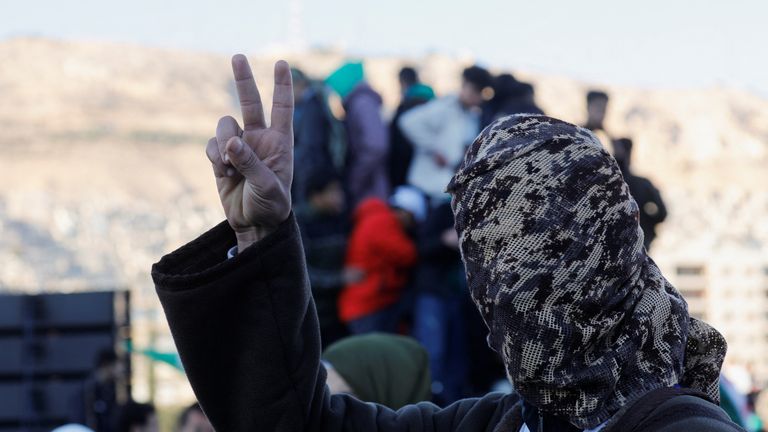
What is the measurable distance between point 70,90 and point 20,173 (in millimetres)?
16111

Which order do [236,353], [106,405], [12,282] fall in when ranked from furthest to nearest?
[12,282] < [106,405] < [236,353]

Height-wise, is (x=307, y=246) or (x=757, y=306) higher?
(x=307, y=246)

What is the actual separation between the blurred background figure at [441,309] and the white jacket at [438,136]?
0.97 m

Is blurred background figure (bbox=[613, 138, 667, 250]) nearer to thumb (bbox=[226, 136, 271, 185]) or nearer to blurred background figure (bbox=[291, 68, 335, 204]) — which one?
blurred background figure (bbox=[291, 68, 335, 204])

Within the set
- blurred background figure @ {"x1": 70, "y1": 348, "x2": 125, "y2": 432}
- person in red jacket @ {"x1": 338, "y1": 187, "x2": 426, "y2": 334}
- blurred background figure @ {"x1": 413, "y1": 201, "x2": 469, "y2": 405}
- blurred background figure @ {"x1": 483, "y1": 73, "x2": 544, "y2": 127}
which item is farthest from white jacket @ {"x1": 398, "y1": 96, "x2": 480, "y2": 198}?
blurred background figure @ {"x1": 70, "y1": 348, "x2": 125, "y2": 432}

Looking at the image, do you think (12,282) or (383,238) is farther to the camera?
(12,282)

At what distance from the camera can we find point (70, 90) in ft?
242

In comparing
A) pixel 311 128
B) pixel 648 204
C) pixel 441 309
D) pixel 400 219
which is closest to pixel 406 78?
pixel 311 128

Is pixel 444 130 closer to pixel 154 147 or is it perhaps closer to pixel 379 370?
pixel 379 370

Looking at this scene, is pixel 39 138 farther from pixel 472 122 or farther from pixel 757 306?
pixel 472 122

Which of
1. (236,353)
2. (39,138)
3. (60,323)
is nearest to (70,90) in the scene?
(39,138)

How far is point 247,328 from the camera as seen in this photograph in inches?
66.2

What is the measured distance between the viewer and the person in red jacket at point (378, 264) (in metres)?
6.07

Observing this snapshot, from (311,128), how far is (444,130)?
784 mm
